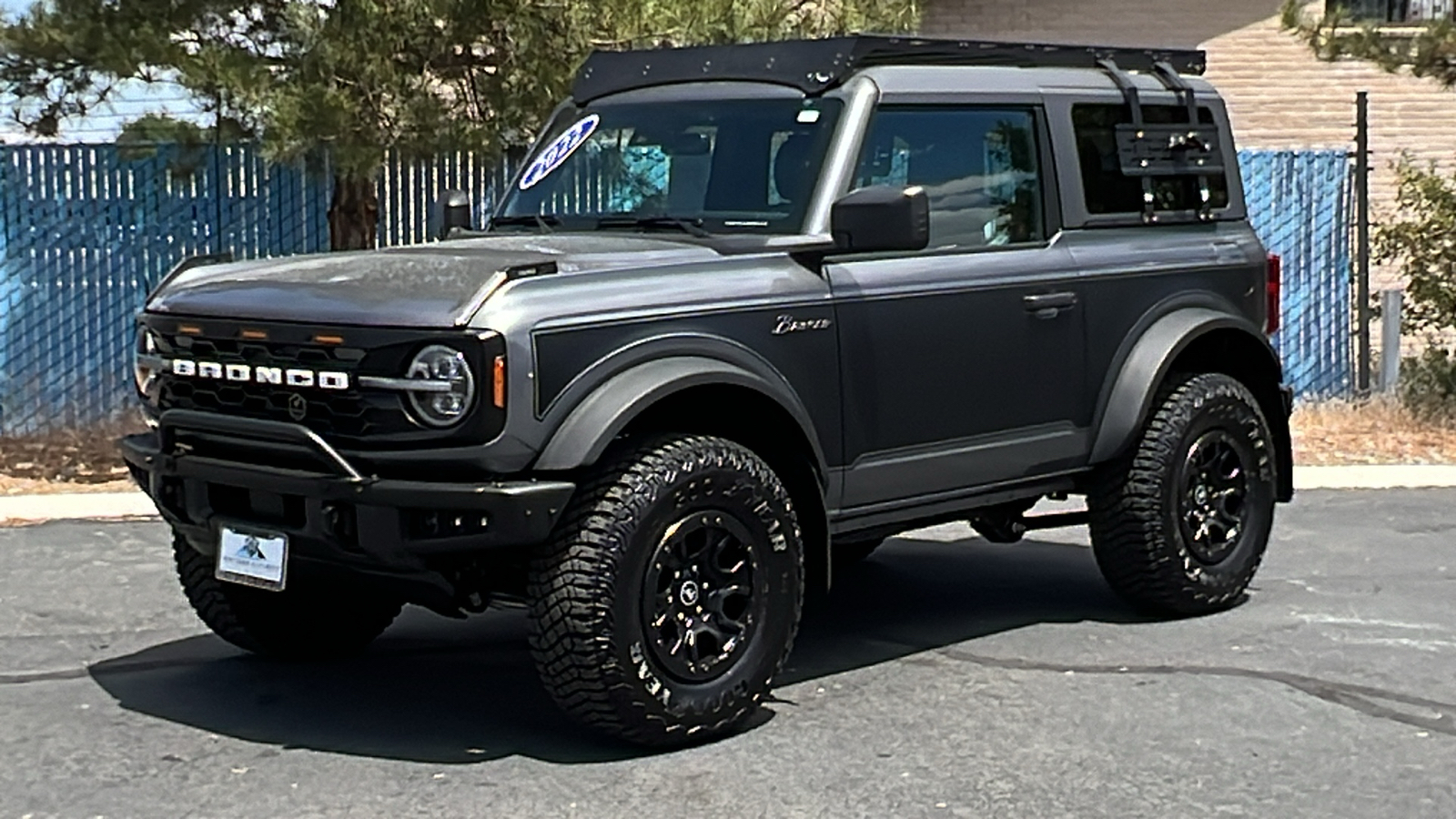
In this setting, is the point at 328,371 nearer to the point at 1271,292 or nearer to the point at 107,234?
the point at 1271,292

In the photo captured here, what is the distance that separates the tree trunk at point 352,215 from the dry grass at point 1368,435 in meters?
6.04

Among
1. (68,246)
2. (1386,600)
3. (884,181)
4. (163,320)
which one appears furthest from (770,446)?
(68,246)

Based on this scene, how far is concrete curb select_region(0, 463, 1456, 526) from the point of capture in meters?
10.1

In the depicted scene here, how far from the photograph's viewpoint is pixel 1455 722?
6.10 m

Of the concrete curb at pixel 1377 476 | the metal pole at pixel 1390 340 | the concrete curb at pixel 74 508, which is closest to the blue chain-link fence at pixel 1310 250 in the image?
the metal pole at pixel 1390 340

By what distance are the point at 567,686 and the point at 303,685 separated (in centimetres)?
143

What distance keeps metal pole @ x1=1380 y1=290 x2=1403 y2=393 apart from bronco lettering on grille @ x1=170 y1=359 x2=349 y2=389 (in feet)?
32.1

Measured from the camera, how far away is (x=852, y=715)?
243 inches

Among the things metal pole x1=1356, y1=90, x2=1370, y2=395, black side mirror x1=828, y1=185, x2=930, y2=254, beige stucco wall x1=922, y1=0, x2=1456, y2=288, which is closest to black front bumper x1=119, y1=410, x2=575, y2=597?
black side mirror x1=828, y1=185, x2=930, y2=254

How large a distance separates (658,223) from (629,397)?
118 cm

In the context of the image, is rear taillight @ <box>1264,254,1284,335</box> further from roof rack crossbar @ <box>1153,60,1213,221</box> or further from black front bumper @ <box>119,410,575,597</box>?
black front bumper @ <box>119,410,575,597</box>

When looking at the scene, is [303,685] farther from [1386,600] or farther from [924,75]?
[1386,600]

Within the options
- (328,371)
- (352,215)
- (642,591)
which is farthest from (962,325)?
(352,215)

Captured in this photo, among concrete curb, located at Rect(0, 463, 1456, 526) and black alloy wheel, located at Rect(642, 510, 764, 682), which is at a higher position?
black alloy wheel, located at Rect(642, 510, 764, 682)
